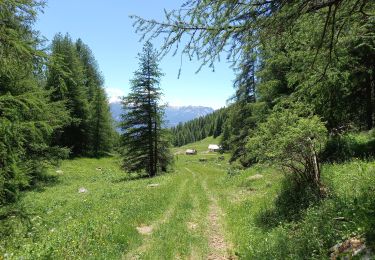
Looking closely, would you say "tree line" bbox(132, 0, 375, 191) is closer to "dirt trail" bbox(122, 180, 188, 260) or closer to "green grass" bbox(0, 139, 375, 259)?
"green grass" bbox(0, 139, 375, 259)

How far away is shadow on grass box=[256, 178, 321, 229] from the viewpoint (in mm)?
11078

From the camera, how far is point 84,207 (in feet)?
55.8

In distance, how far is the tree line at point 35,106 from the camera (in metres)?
8.30

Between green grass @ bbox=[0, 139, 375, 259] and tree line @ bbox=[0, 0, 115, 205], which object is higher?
tree line @ bbox=[0, 0, 115, 205]

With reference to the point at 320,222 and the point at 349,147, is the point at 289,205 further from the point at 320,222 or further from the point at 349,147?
the point at 349,147

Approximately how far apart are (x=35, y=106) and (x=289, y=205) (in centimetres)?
893

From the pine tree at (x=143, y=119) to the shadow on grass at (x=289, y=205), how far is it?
23.1 metres

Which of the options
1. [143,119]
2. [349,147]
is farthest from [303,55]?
[143,119]

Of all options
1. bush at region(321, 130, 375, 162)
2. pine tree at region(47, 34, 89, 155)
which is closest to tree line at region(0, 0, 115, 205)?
pine tree at region(47, 34, 89, 155)

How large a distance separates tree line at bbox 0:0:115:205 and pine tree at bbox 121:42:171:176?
607cm

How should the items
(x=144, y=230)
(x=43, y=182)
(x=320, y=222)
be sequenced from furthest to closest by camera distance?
(x=43, y=182)
(x=144, y=230)
(x=320, y=222)

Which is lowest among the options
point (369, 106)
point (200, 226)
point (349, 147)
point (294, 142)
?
point (200, 226)

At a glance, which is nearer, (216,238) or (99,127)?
(216,238)

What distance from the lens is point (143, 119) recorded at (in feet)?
117
